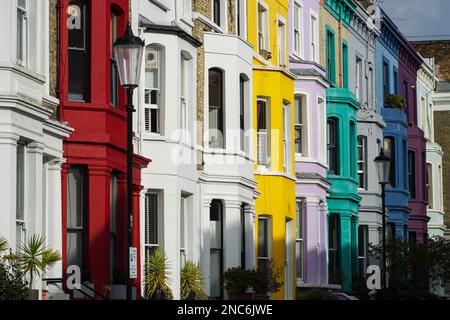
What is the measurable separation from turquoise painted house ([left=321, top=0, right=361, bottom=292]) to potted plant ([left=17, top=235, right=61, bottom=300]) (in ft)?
80.3

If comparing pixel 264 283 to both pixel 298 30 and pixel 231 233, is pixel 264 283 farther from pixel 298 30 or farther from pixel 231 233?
pixel 298 30

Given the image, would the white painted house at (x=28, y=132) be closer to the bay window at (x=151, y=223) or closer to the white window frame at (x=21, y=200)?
the white window frame at (x=21, y=200)

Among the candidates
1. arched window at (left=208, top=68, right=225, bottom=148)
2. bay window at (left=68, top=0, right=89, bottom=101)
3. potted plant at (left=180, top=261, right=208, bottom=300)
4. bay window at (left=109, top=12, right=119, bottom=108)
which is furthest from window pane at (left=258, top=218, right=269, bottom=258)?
bay window at (left=68, top=0, right=89, bottom=101)

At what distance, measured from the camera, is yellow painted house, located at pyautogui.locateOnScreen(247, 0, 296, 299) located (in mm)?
42500

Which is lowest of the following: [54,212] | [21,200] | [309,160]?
[54,212]

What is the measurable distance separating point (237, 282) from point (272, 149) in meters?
7.32

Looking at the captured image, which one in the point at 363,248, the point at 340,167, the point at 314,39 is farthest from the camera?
the point at 363,248

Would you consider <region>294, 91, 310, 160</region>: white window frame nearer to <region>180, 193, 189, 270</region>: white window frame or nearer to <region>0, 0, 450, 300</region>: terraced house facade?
<region>0, 0, 450, 300</region>: terraced house facade

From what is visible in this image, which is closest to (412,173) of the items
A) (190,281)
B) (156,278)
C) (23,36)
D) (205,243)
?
(205,243)

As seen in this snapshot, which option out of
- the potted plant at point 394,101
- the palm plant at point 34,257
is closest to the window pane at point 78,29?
the palm plant at point 34,257

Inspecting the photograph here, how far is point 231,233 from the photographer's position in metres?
38.5

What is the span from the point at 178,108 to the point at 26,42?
26.3 ft

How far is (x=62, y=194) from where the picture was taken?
92.1 feet

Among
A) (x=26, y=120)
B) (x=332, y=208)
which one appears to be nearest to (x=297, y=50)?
(x=332, y=208)
